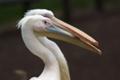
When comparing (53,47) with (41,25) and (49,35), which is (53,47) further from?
(41,25)

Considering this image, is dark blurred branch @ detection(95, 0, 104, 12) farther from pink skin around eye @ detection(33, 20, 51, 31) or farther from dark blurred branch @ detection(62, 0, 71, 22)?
pink skin around eye @ detection(33, 20, 51, 31)

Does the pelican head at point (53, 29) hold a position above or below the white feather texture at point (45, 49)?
above

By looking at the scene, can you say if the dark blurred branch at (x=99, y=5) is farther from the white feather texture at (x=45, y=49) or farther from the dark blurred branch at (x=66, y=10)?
the white feather texture at (x=45, y=49)

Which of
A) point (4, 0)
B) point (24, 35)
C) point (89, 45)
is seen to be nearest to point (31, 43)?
point (24, 35)

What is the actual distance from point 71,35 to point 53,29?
0.68ft

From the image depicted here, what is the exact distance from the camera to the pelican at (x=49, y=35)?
6539mm

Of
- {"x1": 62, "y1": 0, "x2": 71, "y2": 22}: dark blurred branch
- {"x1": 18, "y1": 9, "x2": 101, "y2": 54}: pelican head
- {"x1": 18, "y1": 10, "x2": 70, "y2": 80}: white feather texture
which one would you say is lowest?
{"x1": 62, "y1": 0, "x2": 71, "y2": 22}: dark blurred branch

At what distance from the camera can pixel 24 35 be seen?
6590 mm

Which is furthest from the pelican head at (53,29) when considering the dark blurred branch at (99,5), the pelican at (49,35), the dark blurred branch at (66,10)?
the dark blurred branch at (99,5)

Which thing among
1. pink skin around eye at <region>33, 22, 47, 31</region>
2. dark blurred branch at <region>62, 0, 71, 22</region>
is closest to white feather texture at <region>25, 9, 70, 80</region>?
pink skin around eye at <region>33, 22, 47, 31</region>

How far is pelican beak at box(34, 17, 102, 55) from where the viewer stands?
6.53m

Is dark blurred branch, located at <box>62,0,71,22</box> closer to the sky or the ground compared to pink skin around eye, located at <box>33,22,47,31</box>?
closer to the ground

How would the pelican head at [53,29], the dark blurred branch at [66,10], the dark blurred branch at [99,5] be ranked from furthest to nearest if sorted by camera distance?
the dark blurred branch at [99,5] < the dark blurred branch at [66,10] < the pelican head at [53,29]

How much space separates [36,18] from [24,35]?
240 mm
